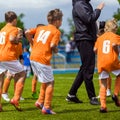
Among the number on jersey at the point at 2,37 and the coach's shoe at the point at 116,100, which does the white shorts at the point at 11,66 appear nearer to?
the number on jersey at the point at 2,37

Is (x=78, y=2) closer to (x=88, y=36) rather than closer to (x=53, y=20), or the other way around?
(x=88, y=36)

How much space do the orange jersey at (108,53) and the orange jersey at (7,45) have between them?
5.05ft

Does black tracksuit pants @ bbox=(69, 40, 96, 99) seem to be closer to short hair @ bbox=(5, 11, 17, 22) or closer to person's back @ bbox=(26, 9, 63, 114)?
person's back @ bbox=(26, 9, 63, 114)

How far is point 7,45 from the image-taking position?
9.40m

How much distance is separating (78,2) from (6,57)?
75.6 inches

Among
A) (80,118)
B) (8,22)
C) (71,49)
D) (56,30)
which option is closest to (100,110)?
(80,118)

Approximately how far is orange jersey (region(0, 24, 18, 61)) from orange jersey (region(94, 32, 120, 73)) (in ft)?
5.05

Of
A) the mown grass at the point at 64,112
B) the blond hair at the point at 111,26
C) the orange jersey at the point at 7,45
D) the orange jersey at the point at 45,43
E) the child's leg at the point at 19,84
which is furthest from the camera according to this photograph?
the child's leg at the point at 19,84

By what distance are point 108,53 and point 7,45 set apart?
1798mm

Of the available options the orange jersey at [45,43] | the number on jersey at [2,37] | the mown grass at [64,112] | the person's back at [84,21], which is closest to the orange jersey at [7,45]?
the number on jersey at [2,37]

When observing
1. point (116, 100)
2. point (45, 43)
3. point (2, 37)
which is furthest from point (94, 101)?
point (2, 37)

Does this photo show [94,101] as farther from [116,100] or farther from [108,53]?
[108,53]

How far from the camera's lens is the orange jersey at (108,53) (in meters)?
9.13

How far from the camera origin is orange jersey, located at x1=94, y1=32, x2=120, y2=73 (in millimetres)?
9133
